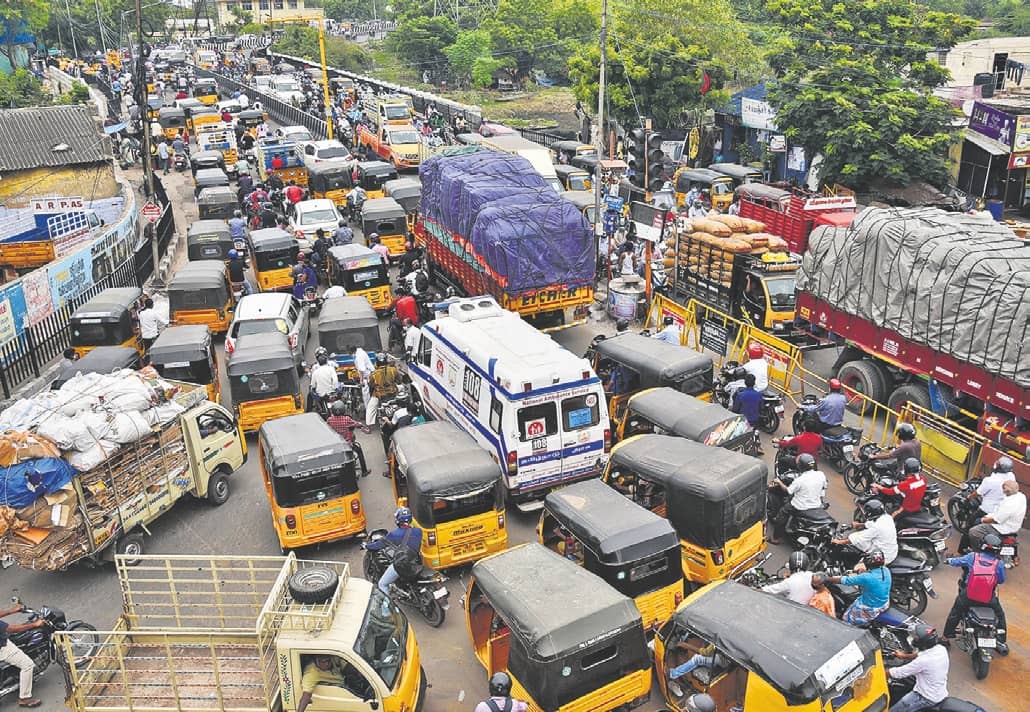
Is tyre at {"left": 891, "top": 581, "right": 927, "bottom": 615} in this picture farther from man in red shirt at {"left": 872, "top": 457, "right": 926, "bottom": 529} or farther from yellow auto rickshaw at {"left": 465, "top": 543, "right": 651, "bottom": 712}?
yellow auto rickshaw at {"left": 465, "top": 543, "right": 651, "bottom": 712}

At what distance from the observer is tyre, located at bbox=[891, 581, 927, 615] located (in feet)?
33.9

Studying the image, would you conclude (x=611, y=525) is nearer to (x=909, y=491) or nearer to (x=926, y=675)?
(x=926, y=675)

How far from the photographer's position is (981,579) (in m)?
9.35

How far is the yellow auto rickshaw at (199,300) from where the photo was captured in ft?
65.0

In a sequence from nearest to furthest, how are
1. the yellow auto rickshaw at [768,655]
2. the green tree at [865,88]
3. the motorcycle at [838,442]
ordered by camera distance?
1. the yellow auto rickshaw at [768,655]
2. the motorcycle at [838,442]
3. the green tree at [865,88]

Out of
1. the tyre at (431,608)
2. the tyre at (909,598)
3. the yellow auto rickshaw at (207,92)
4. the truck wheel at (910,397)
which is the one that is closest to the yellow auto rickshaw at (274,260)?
the tyre at (431,608)

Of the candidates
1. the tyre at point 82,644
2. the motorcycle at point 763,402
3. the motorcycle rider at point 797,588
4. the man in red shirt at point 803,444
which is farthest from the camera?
the motorcycle at point 763,402

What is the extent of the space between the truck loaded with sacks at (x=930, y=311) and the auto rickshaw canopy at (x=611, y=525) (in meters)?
6.12

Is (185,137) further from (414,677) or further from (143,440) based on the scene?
(414,677)

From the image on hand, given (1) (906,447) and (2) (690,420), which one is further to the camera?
(2) (690,420)

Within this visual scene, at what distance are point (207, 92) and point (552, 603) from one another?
188 ft

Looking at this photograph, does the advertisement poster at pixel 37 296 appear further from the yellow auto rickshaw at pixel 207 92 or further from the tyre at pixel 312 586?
the yellow auto rickshaw at pixel 207 92

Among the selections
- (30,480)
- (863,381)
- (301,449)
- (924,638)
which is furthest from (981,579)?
(30,480)

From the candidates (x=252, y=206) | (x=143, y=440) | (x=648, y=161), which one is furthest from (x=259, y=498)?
(x=252, y=206)
